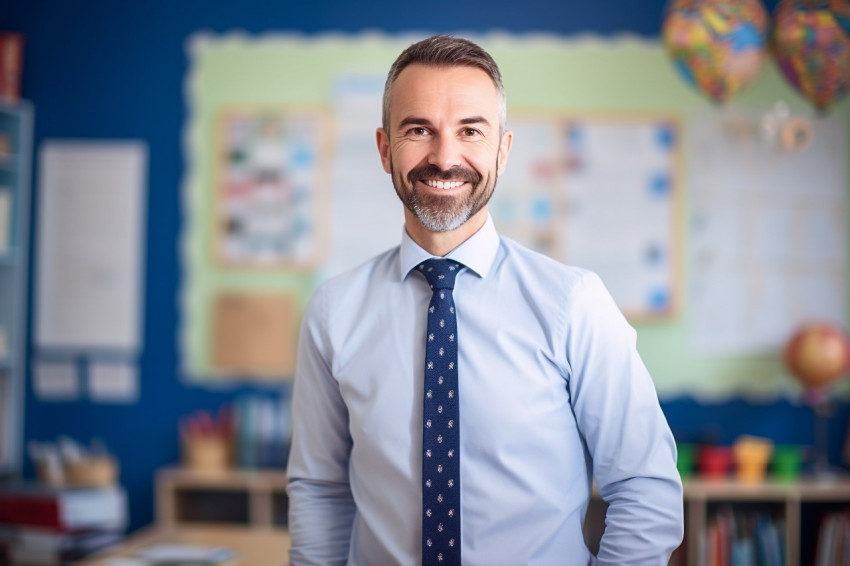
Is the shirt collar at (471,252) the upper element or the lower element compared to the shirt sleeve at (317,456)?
upper

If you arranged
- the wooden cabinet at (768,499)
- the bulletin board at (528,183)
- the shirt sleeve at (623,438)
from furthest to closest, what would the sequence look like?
the bulletin board at (528,183) < the wooden cabinet at (768,499) < the shirt sleeve at (623,438)

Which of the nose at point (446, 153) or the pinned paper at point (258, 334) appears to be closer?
the nose at point (446, 153)

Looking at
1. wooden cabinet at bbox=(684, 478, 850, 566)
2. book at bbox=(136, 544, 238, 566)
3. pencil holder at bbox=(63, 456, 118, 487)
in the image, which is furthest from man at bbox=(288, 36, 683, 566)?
pencil holder at bbox=(63, 456, 118, 487)

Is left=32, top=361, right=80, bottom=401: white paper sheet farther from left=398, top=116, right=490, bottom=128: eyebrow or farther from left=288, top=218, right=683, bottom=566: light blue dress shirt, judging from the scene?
left=398, top=116, right=490, bottom=128: eyebrow

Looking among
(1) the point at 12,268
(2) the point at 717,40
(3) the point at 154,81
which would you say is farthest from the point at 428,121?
(1) the point at 12,268

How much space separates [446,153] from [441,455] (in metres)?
0.47

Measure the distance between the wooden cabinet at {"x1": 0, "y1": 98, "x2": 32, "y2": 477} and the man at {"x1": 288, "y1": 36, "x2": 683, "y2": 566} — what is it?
107 inches

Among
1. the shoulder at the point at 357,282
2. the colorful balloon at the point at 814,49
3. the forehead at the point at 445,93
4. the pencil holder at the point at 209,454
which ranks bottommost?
the pencil holder at the point at 209,454

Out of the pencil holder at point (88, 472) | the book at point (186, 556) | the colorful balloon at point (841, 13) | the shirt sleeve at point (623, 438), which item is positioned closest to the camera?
the shirt sleeve at point (623, 438)

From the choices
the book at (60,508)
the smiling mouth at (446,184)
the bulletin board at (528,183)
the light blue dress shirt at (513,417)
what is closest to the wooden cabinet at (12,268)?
the book at (60,508)

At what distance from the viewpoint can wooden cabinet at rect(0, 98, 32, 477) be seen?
3658mm

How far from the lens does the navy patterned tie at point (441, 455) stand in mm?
1341

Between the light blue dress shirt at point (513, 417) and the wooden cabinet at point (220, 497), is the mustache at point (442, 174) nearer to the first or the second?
the light blue dress shirt at point (513, 417)

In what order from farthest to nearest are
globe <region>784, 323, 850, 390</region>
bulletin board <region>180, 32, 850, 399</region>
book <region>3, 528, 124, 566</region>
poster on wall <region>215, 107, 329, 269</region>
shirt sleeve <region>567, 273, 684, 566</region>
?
poster on wall <region>215, 107, 329, 269</region> < bulletin board <region>180, 32, 850, 399</region> < globe <region>784, 323, 850, 390</region> < book <region>3, 528, 124, 566</region> < shirt sleeve <region>567, 273, 684, 566</region>
